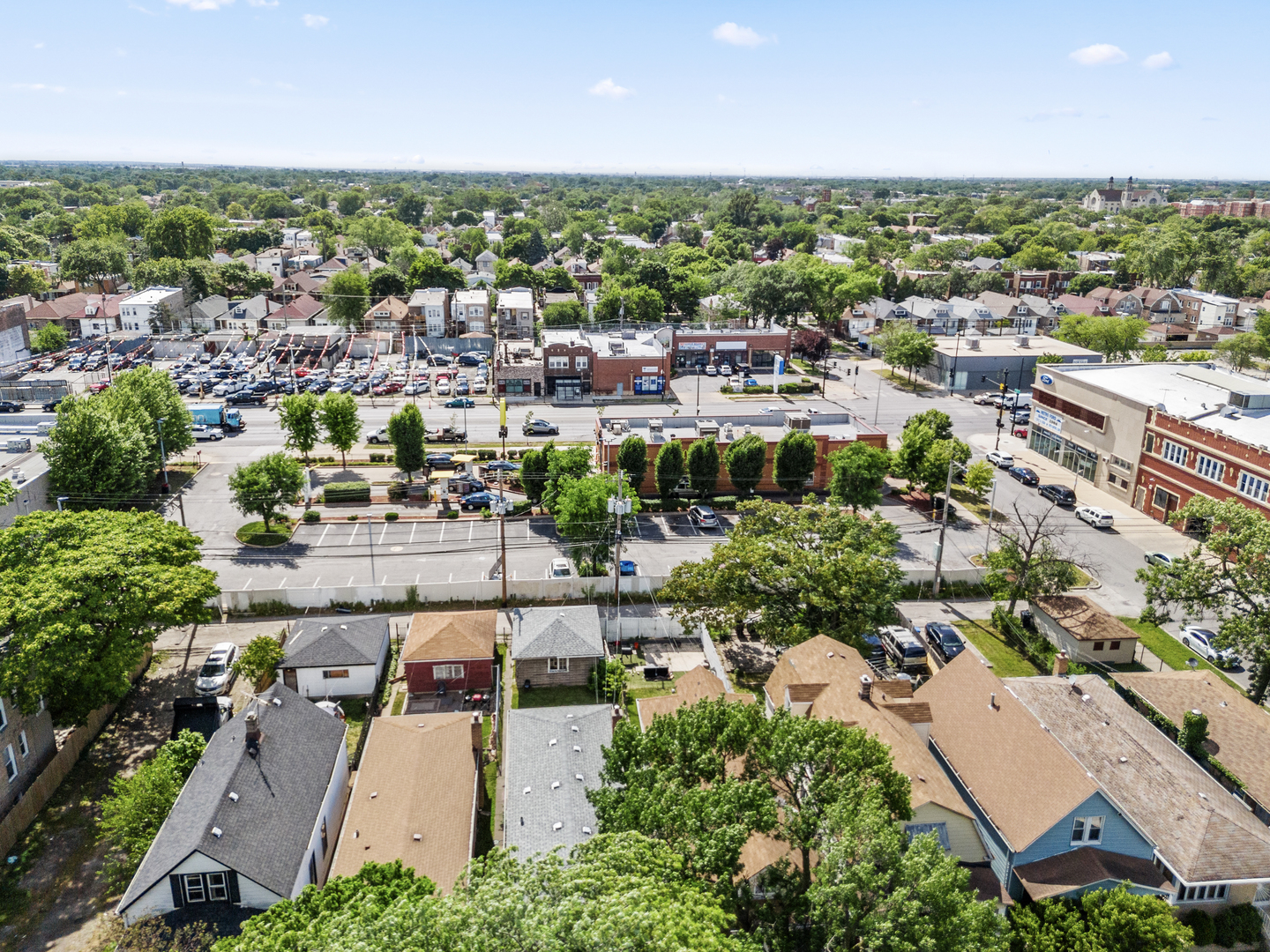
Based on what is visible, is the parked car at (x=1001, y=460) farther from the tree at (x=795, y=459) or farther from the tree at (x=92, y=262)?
the tree at (x=92, y=262)

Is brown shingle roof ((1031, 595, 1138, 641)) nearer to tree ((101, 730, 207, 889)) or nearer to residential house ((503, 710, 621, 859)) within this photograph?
residential house ((503, 710, 621, 859))

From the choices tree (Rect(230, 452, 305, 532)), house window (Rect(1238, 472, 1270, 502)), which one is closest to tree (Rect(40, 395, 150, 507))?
tree (Rect(230, 452, 305, 532))

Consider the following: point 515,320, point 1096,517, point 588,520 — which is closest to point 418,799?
point 588,520

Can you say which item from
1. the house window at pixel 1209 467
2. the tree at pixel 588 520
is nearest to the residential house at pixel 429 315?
the tree at pixel 588 520

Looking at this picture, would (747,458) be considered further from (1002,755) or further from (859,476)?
(1002,755)

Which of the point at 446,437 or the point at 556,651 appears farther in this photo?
the point at 446,437
